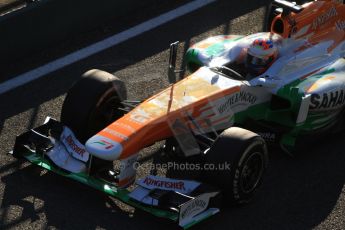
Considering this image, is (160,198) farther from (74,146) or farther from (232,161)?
(74,146)

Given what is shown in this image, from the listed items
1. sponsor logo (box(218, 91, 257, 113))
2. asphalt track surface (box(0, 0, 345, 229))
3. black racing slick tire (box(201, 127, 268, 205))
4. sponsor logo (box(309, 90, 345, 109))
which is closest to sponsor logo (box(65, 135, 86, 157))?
asphalt track surface (box(0, 0, 345, 229))

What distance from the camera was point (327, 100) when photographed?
7.98 meters

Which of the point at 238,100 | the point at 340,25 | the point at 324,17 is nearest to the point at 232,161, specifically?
the point at 238,100

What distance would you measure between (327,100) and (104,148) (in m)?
2.49

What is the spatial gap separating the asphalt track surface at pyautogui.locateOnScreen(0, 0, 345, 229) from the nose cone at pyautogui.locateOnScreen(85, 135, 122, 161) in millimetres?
663

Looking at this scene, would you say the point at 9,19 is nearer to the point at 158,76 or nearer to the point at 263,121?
the point at 158,76

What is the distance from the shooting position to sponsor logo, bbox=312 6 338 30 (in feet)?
28.6

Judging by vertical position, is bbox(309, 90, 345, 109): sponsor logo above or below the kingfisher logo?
below

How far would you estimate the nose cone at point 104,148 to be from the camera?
22.4 ft

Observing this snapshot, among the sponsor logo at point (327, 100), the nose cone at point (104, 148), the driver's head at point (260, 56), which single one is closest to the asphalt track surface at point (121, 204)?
the sponsor logo at point (327, 100)

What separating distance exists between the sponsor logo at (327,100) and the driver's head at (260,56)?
643 millimetres

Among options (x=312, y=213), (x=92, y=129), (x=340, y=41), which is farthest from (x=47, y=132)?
(x=340, y=41)

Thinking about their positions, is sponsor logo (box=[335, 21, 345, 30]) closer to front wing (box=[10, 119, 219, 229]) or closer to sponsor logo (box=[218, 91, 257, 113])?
sponsor logo (box=[218, 91, 257, 113])

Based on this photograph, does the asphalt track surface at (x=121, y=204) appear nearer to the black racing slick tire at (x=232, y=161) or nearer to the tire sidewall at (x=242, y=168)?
the tire sidewall at (x=242, y=168)
